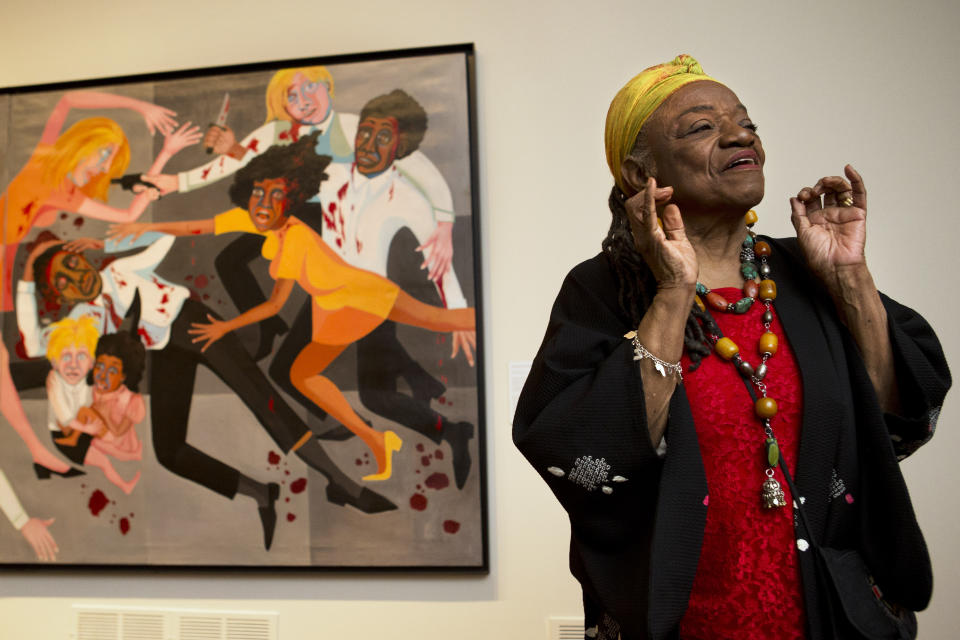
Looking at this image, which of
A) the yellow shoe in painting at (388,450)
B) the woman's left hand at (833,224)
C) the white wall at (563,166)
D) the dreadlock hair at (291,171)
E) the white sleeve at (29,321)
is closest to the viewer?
the woman's left hand at (833,224)

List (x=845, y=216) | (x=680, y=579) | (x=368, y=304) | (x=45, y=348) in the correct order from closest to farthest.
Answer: (x=680, y=579) < (x=845, y=216) < (x=368, y=304) < (x=45, y=348)

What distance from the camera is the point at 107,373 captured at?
230cm

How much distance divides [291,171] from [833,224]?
166cm

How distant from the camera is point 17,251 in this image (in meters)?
2.41

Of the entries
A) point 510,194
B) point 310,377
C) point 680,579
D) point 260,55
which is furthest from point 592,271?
point 260,55

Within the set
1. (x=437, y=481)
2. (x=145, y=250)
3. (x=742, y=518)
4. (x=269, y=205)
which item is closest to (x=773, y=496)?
(x=742, y=518)

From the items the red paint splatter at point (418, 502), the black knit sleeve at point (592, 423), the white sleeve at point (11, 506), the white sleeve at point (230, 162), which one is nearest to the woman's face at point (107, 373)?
the white sleeve at point (11, 506)

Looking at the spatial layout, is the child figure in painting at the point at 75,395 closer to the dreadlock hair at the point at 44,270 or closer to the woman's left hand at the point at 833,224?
the dreadlock hair at the point at 44,270

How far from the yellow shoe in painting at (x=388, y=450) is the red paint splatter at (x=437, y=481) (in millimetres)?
115

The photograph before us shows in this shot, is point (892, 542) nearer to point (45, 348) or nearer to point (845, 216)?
point (845, 216)

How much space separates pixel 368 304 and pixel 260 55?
0.90m

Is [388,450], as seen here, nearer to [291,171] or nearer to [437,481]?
[437,481]

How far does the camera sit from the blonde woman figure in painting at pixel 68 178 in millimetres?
2354

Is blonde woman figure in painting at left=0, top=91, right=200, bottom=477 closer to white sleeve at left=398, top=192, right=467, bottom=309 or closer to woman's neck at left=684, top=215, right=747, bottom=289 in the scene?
white sleeve at left=398, top=192, right=467, bottom=309
